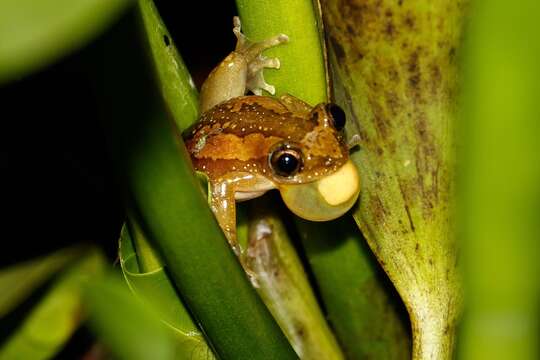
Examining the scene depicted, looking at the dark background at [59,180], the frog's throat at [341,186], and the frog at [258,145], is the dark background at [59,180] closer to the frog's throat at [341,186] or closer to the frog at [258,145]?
the frog at [258,145]

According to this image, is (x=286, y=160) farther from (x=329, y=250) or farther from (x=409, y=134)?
(x=409, y=134)

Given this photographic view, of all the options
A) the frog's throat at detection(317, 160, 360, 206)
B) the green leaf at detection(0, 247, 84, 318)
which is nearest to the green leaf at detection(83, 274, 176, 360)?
the green leaf at detection(0, 247, 84, 318)

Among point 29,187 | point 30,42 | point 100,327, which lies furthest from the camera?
point 29,187

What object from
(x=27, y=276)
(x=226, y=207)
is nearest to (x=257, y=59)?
(x=226, y=207)

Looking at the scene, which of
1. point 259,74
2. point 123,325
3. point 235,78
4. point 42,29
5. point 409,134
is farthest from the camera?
point 235,78

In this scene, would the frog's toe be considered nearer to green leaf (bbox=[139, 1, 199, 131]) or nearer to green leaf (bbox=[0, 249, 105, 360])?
green leaf (bbox=[139, 1, 199, 131])

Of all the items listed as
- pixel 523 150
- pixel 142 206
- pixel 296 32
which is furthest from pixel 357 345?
pixel 523 150

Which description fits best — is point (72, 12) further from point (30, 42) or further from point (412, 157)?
point (412, 157)
